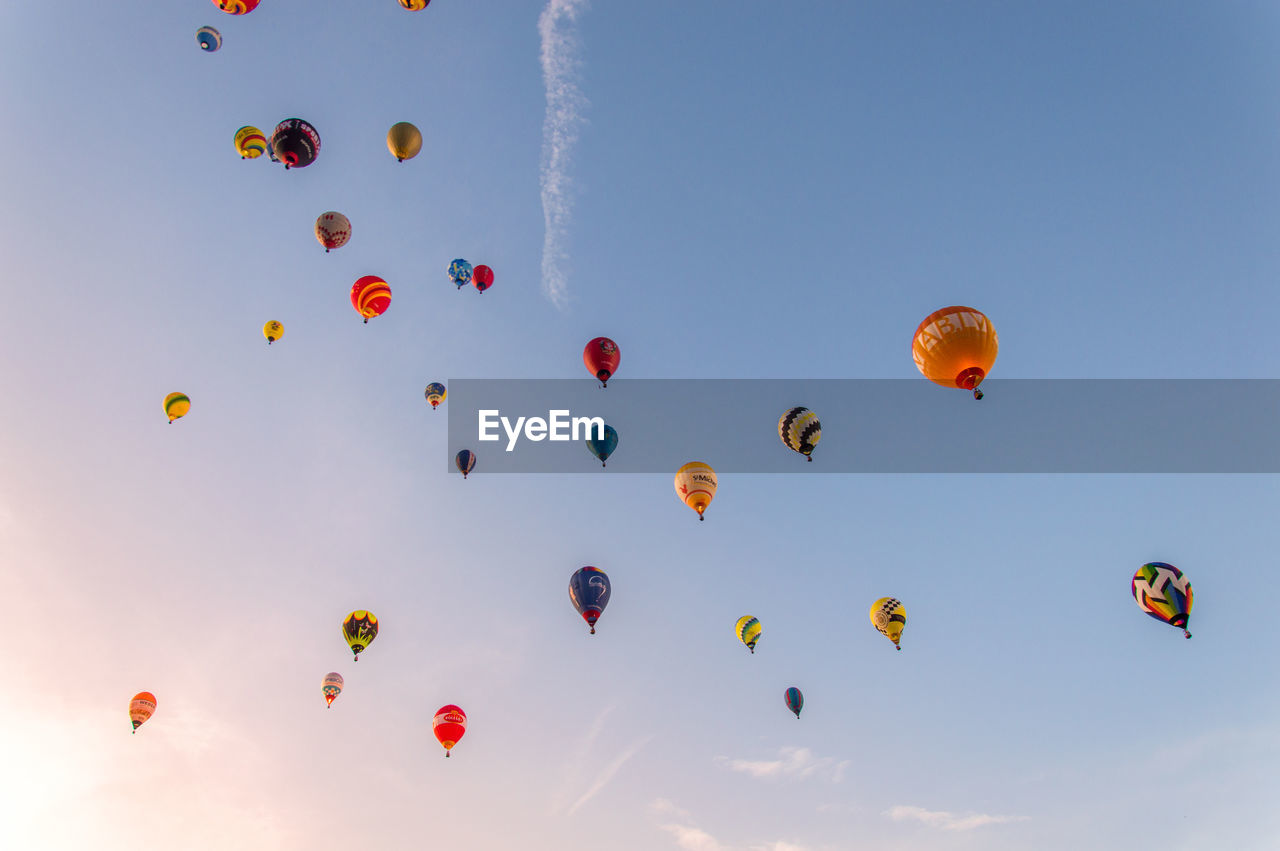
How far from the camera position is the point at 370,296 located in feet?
79.6

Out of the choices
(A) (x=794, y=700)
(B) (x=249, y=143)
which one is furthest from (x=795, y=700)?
(B) (x=249, y=143)

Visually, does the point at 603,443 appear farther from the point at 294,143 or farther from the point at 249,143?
the point at 249,143

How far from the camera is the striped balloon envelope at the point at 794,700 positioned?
2984cm

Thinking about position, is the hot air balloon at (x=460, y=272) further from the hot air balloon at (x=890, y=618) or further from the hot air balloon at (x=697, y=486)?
the hot air balloon at (x=890, y=618)

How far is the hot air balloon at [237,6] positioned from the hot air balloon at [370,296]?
1182 cm

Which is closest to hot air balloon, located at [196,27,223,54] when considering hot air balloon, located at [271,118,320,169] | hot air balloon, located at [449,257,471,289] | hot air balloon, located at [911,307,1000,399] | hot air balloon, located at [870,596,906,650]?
hot air balloon, located at [271,118,320,169]

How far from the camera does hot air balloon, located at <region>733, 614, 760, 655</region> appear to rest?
2872 centimetres

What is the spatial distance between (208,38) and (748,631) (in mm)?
38626

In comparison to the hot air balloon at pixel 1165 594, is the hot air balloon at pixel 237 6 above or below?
above

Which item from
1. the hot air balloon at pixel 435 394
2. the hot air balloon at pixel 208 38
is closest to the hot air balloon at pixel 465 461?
the hot air balloon at pixel 435 394

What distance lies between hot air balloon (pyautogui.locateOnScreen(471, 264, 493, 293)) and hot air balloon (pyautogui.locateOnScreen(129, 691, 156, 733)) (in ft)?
82.3

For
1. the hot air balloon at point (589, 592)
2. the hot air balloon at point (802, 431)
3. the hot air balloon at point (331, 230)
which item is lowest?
the hot air balloon at point (589, 592)

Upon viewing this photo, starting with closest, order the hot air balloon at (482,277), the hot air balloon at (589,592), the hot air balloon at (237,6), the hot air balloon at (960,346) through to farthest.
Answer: the hot air balloon at (960,346) → the hot air balloon at (589,592) → the hot air balloon at (237,6) → the hot air balloon at (482,277)

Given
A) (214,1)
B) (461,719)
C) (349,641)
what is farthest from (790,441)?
(214,1)
